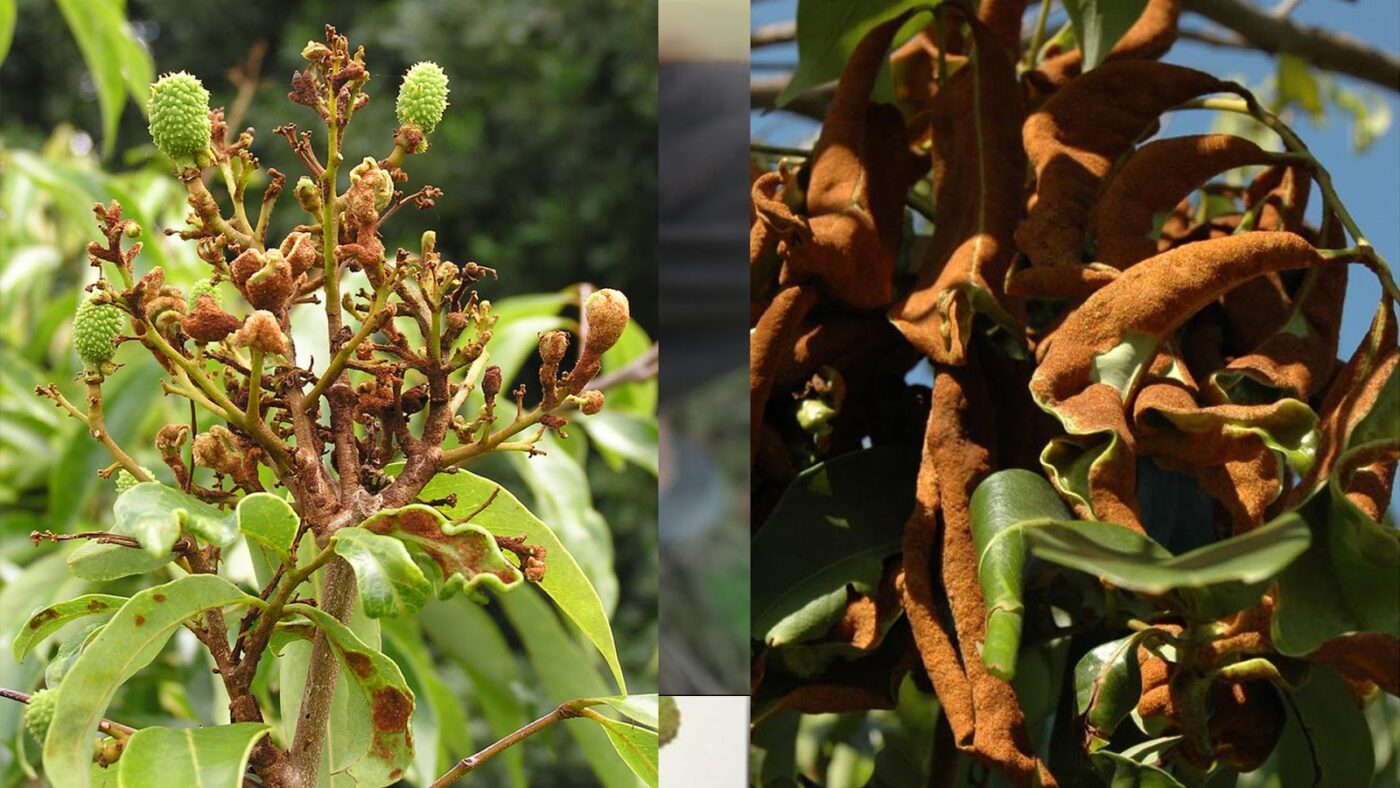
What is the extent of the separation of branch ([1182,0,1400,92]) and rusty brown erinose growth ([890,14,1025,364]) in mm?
242

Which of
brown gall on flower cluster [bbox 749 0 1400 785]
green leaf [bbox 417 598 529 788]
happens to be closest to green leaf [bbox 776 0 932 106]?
brown gall on flower cluster [bbox 749 0 1400 785]

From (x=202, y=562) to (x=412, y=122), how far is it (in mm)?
107

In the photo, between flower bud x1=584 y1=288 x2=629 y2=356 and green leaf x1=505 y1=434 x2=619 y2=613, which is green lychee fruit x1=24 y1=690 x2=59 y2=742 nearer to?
flower bud x1=584 y1=288 x2=629 y2=356

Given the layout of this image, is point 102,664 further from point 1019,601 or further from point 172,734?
point 1019,601

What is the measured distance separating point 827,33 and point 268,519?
10.0 inches

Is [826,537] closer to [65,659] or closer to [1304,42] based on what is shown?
[65,659]

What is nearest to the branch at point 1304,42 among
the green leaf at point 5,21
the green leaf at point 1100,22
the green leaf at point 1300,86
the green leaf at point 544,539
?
the green leaf at point 1300,86

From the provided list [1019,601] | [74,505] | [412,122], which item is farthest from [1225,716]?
[74,505]

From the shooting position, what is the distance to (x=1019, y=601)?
30 cm

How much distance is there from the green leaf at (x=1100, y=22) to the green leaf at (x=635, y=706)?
0.23 metres

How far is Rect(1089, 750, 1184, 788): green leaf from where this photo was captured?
333 millimetres

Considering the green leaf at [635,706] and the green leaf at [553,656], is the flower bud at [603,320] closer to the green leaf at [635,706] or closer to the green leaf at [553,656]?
the green leaf at [635,706]

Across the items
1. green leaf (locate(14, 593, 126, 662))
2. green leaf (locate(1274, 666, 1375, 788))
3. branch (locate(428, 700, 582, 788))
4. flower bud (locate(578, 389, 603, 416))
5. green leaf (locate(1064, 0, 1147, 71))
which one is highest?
green leaf (locate(1064, 0, 1147, 71))

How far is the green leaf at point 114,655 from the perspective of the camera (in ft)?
0.89
